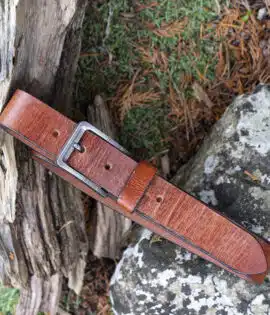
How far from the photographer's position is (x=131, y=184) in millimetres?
2307

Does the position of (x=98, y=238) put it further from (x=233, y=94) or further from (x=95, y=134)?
(x=233, y=94)

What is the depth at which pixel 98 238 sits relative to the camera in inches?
130

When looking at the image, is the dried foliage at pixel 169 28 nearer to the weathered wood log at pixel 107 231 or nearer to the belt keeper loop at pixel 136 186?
the weathered wood log at pixel 107 231

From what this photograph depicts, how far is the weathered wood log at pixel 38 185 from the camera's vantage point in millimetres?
2312

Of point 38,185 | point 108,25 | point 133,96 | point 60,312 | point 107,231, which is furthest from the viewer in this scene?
point 60,312

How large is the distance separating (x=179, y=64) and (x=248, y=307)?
174 centimetres

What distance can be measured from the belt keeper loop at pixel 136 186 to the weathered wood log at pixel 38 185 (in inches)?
28.2

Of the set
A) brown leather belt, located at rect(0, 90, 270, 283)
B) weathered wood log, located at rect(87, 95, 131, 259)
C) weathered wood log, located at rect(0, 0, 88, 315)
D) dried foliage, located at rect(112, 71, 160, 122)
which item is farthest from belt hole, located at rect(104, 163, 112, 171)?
dried foliage, located at rect(112, 71, 160, 122)

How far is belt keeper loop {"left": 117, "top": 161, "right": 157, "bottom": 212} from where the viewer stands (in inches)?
90.4

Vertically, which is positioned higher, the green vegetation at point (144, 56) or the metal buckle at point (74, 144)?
the green vegetation at point (144, 56)

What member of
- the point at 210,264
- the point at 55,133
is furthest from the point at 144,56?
the point at 210,264

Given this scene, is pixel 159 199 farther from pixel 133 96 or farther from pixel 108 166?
pixel 133 96

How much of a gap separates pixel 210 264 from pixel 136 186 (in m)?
0.76

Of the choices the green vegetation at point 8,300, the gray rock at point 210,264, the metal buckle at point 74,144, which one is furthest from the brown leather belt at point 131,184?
the green vegetation at point 8,300
